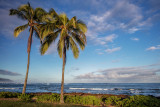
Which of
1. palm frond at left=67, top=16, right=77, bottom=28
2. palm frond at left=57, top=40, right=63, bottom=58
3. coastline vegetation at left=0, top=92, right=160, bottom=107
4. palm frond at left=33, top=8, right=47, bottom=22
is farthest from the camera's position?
palm frond at left=33, top=8, right=47, bottom=22

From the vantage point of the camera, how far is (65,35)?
14.0 meters

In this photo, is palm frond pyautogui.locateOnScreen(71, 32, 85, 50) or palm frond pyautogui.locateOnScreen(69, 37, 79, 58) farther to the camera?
palm frond pyautogui.locateOnScreen(71, 32, 85, 50)

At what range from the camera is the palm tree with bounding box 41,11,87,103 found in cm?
1407

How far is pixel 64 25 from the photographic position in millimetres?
14102

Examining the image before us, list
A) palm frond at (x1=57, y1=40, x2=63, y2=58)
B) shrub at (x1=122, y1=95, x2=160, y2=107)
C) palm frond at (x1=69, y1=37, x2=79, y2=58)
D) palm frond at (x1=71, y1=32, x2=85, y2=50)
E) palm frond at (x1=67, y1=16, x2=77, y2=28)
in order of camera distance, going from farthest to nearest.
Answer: palm frond at (x1=71, y1=32, x2=85, y2=50) → palm frond at (x1=69, y1=37, x2=79, y2=58) → palm frond at (x1=57, y1=40, x2=63, y2=58) → palm frond at (x1=67, y1=16, x2=77, y2=28) → shrub at (x1=122, y1=95, x2=160, y2=107)

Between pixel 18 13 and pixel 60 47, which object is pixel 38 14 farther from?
pixel 60 47

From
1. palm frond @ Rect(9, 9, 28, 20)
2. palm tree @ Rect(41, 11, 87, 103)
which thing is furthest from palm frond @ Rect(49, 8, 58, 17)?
palm frond @ Rect(9, 9, 28, 20)

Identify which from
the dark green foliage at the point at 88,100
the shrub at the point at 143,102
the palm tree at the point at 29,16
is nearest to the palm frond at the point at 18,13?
the palm tree at the point at 29,16

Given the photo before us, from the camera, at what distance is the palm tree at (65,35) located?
14070 mm

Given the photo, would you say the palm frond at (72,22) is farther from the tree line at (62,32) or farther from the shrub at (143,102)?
the shrub at (143,102)

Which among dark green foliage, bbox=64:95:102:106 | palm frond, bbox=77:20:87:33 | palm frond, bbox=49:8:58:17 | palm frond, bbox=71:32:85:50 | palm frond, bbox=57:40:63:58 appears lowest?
dark green foliage, bbox=64:95:102:106

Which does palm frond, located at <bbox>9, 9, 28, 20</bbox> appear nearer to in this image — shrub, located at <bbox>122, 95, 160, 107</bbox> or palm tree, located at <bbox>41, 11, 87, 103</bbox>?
palm tree, located at <bbox>41, 11, 87, 103</bbox>

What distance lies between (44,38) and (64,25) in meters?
3.08

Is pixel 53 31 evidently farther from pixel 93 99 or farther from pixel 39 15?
pixel 93 99
